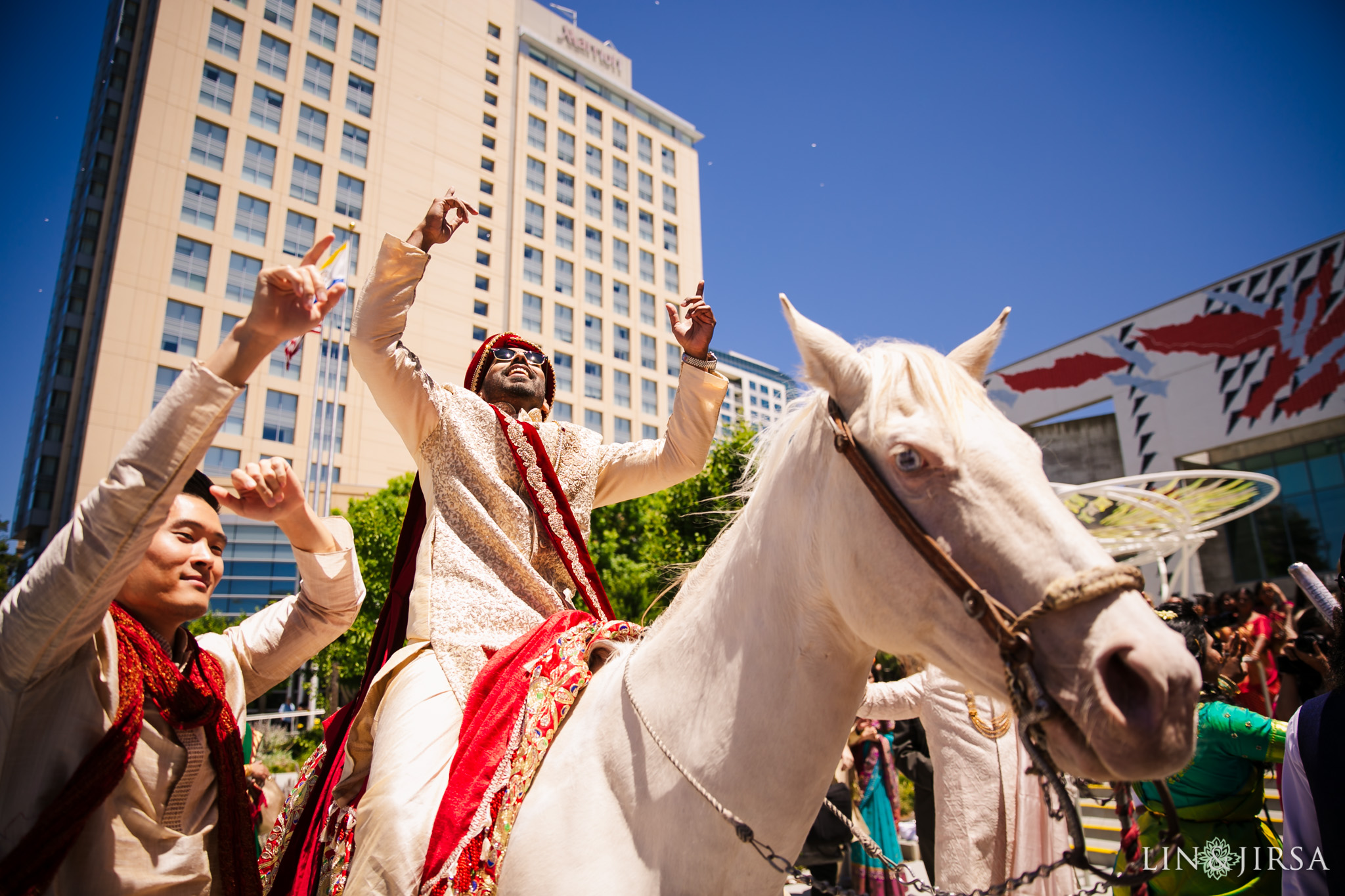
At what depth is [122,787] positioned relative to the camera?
5.91 feet

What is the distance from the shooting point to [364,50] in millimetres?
42000

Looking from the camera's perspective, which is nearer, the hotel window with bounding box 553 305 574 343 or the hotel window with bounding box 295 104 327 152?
the hotel window with bounding box 295 104 327 152

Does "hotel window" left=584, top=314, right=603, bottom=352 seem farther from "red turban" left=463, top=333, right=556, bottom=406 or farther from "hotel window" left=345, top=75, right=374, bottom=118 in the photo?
"red turban" left=463, top=333, right=556, bottom=406

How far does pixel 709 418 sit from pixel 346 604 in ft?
5.40

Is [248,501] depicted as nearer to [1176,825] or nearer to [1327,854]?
[1176,825]

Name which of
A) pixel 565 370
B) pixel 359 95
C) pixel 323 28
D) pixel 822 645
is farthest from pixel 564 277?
pixel 822 645

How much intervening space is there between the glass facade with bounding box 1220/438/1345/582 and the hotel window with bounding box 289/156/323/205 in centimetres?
4396

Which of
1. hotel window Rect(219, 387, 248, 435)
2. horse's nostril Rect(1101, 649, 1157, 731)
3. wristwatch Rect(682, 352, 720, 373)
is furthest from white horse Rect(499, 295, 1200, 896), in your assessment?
hotel window Rect(219, 387, 248, 435)

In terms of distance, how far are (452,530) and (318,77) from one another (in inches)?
1855

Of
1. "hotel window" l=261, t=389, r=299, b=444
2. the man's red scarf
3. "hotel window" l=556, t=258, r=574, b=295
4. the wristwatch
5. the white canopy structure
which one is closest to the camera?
the man's red scarf

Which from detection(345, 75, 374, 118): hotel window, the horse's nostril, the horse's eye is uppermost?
detection(345, 75, 374, 118): hotel window

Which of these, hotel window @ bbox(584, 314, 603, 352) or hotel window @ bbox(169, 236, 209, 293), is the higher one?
hotel window @ bbox(584, 314, 603, 352)

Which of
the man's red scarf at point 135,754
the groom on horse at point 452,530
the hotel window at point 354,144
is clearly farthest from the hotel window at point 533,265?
the man's red scarf at point 135,754

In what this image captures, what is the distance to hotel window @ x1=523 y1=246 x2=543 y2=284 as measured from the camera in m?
46.5
